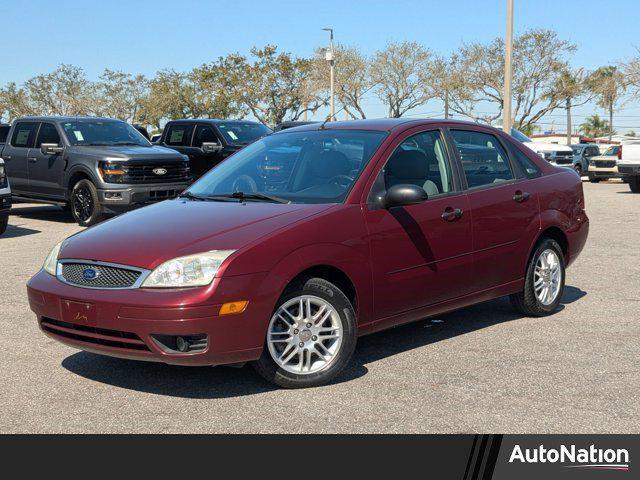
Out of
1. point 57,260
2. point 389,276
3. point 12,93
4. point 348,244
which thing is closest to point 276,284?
point 348,244

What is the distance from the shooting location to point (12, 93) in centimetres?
A: 6575

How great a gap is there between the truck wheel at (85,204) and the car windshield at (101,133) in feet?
3.28

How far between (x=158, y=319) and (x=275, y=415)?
822 mm

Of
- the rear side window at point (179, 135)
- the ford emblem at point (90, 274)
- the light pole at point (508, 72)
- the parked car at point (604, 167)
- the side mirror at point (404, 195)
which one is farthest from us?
the parked car at point (604, 167)

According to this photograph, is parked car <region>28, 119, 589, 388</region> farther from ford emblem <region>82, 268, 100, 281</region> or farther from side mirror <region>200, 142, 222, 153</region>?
side mirror <region>200, 142, 222, 153</region>

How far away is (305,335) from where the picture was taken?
5301 mm

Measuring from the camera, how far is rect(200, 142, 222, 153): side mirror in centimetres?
1805

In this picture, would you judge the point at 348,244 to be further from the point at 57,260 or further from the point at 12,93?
the point at 12,93

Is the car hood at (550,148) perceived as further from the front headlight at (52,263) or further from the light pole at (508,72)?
the front headlight at (52,263)

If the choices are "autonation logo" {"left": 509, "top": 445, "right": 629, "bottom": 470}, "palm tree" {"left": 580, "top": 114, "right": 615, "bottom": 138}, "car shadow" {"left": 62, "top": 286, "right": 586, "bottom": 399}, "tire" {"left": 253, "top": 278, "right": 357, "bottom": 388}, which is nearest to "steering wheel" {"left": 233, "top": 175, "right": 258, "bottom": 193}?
"tire" {"left": 253, "top": 278, "right": 357, "bottom": 388}

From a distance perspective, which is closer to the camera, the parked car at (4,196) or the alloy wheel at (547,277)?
the alloy wheel at (547,277)

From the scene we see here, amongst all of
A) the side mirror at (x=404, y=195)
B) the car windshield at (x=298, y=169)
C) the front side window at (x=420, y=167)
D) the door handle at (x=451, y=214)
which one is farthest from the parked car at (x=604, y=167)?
the side mirror at (x=404, y=195)

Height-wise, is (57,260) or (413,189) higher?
(413,189)

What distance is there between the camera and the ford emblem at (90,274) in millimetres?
5148
